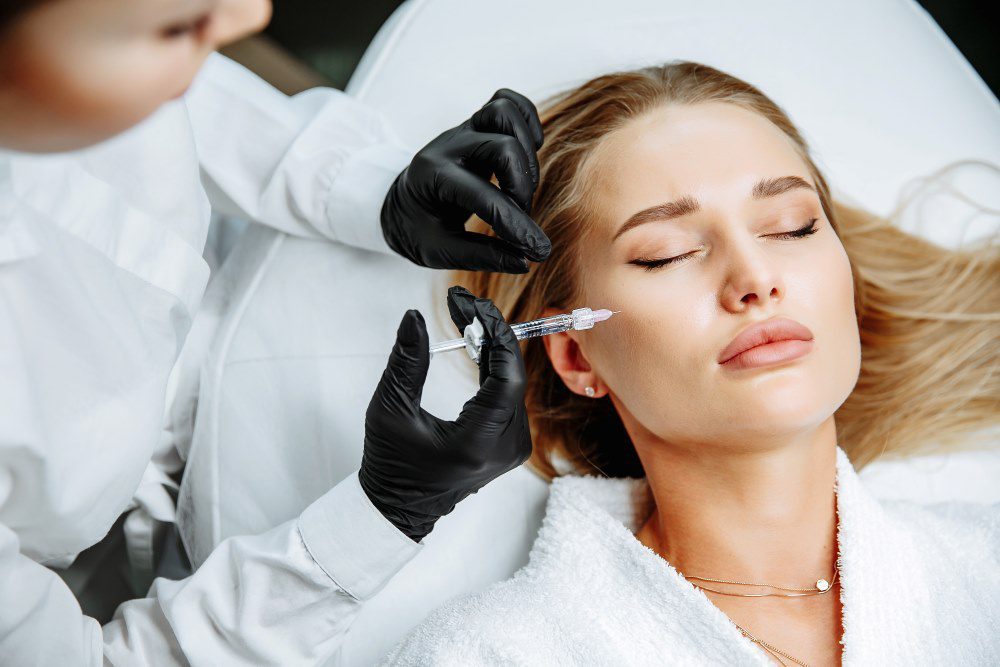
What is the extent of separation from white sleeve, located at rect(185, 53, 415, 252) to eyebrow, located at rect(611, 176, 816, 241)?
479 millimetres

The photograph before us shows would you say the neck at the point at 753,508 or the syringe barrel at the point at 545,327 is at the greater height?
the syringe barrel at the point at 545,327

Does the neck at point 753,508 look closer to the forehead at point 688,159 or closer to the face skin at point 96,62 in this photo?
the forehead at point 688,159

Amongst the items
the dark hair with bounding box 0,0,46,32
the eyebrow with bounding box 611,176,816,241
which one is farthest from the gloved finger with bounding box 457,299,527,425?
the dark hair with bounding box 0,0,46,32

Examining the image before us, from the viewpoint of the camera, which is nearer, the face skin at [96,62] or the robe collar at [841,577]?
the face skin at [96,62]

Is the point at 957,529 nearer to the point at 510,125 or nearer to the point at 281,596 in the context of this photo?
the point at 510,125

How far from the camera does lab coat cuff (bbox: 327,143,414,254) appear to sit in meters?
1.47

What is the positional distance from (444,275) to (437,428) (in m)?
0.50

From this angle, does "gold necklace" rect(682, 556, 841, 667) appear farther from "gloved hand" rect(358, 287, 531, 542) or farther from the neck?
"gloved hand" rect(358, 287, 531, 542)

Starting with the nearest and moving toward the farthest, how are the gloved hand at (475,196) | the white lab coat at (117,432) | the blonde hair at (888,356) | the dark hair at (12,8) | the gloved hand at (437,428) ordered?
the dark hair at (12,8) < the white lab coat at (117,432) < the gloved hand at (437,428) < the gloved hand at (475,196) < the blonde hair at (888,356)

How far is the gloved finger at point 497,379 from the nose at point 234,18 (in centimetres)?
53

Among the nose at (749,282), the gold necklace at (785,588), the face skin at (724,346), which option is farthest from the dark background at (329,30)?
the gold necklace at (785,588)

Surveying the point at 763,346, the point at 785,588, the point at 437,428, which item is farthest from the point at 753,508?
the point at 437,428

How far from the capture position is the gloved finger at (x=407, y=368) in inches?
43.1

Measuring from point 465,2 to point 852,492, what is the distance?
1.21m
